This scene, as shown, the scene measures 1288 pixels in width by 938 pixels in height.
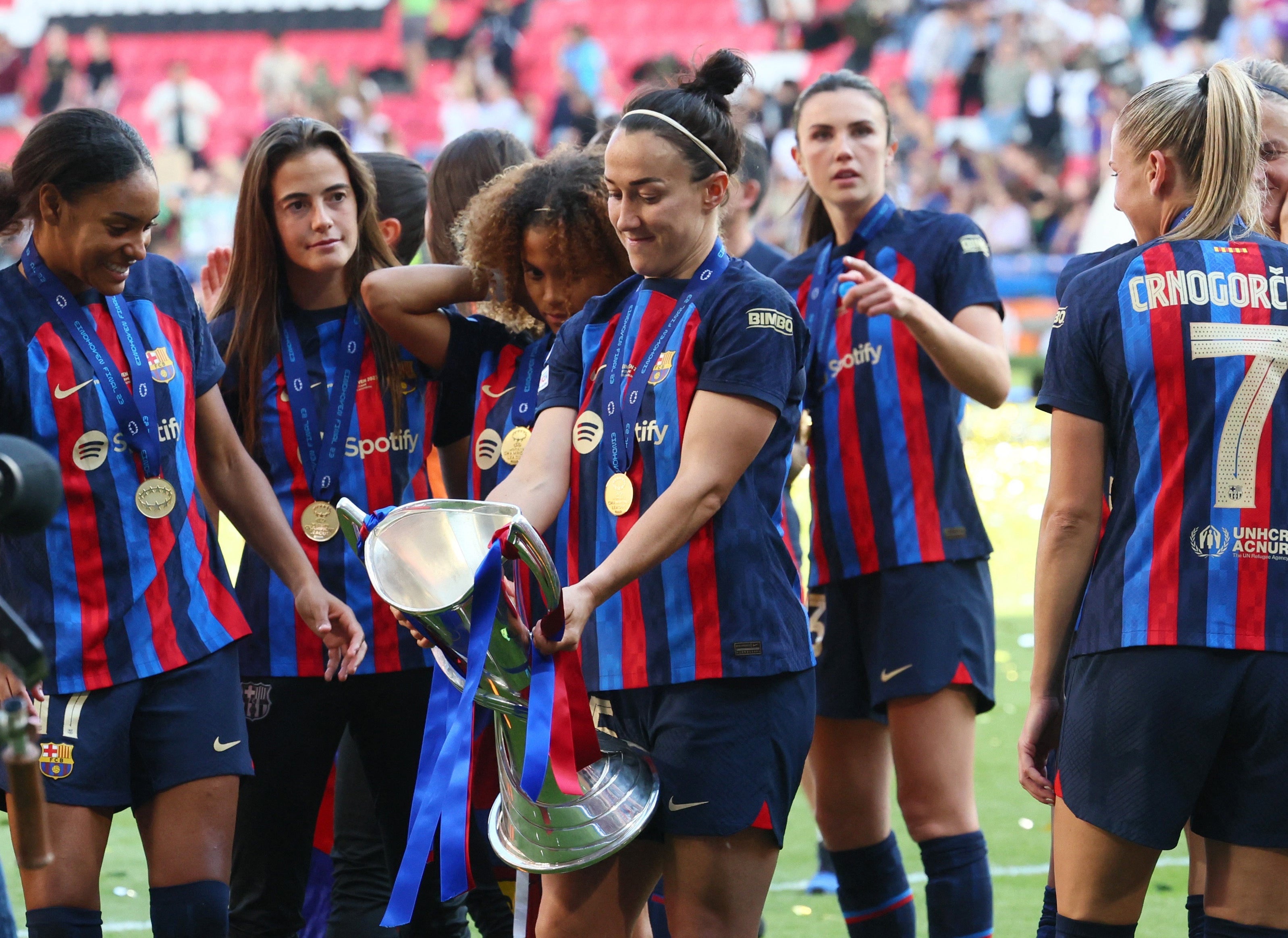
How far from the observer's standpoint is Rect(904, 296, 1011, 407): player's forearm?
3361 millimetres

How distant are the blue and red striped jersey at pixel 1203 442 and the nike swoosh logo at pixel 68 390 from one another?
186 cm

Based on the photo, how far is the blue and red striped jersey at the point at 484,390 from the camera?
331cm

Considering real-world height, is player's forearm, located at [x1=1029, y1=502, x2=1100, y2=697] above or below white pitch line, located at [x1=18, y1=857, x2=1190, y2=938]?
above

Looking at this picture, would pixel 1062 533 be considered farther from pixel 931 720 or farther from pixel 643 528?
pixel 931 720

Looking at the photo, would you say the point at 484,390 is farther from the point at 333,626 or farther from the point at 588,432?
the point at 588,432

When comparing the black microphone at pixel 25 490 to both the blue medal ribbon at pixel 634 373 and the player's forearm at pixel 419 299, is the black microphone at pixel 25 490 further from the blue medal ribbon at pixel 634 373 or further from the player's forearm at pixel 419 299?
the player's forearm at pixel 419 299

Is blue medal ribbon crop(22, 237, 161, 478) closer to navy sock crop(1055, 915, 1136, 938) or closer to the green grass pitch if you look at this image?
navy sock crop(1055, 915, 1136, 938)

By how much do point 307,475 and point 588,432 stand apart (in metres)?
0.89

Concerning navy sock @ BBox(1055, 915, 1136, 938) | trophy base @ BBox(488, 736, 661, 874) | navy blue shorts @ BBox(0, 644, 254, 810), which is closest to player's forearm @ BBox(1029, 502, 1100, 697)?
navy sock @ BBox(1055, 915, 1136, 938)

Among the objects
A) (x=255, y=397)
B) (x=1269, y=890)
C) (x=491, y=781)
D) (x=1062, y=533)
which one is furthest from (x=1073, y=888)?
(x=255, y=397)

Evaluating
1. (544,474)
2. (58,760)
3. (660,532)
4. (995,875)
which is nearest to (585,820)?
(660,532)

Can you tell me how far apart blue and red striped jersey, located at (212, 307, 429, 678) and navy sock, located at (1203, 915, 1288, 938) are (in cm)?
173

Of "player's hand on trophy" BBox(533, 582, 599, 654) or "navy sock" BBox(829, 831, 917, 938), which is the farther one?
"navy sock" BBox(829, 831, 917, 938)

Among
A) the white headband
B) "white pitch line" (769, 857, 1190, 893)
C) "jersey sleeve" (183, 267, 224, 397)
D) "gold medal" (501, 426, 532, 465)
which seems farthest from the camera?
"white pitch line" (769, 857, 1190, 893)
